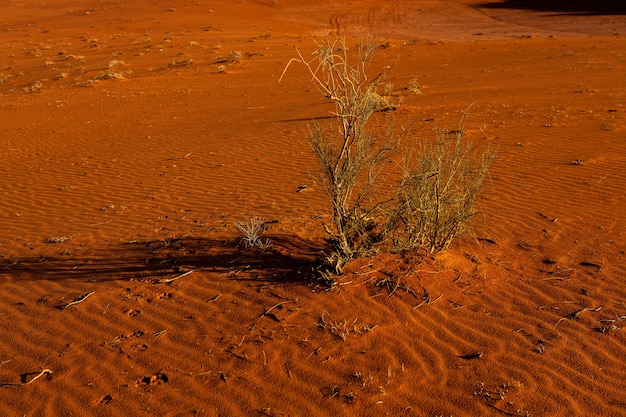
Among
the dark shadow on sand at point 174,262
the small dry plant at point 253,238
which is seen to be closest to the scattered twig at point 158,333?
the dark shadow on sand at point 174,262

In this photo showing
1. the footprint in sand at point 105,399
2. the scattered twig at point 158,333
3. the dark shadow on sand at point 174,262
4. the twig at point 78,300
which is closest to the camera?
the footprint in sand at point 105,399

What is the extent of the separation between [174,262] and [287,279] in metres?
1.27

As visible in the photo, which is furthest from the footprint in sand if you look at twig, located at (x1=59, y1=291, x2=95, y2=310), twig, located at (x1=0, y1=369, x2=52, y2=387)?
twig, located at (x1=59, y1=291, x2=95, y2=310)

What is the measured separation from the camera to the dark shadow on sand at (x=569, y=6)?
123 ft

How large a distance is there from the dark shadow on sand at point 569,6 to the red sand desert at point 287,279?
26.8 metres

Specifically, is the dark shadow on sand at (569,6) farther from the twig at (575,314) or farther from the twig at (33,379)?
the twig at (33,379)

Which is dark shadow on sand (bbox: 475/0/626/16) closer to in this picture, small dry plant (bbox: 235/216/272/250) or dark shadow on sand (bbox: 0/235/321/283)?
small dry plant (bbox: 235/216/272/250)

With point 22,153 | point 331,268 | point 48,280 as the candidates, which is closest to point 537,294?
point 331,268

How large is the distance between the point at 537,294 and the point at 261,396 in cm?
256

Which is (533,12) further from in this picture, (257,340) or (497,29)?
(257,340)

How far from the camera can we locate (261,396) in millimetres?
3857

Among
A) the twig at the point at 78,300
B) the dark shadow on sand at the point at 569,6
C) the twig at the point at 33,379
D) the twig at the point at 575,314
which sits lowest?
the twig at the point at 33,379

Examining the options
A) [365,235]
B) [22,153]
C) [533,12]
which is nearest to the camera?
[365,235]

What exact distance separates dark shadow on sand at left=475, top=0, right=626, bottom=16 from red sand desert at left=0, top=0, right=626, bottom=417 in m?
26.8
